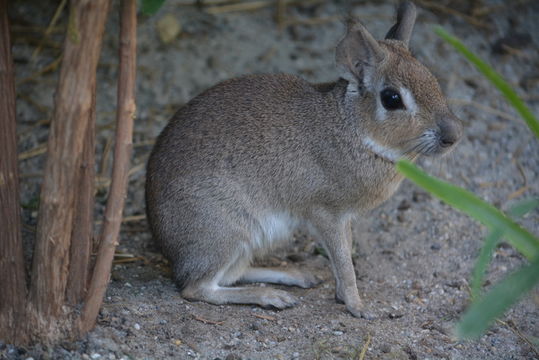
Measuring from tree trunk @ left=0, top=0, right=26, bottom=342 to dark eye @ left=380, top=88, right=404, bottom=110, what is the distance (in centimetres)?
184

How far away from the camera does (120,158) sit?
3.30 meters

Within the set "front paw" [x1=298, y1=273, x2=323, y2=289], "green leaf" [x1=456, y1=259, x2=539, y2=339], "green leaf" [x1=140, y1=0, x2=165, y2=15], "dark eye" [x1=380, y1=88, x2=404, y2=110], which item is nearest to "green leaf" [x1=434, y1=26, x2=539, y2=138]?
"green leaf" [x1=456, y1=259, x2=539, y2=339]

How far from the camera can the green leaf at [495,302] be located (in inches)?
100

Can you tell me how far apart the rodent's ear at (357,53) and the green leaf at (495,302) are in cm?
163

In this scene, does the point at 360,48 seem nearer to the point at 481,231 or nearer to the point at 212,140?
the point at 212,140

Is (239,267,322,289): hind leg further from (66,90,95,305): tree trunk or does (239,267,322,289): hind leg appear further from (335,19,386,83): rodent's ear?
(66,90,95,305): tree trunk

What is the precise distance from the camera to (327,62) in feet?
22.0

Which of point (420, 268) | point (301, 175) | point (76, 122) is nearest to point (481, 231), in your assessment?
point (420, 268)

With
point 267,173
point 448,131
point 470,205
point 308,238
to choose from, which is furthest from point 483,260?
point 308,238

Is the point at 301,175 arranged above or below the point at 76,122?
below

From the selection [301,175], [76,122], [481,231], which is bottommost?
[481,231]

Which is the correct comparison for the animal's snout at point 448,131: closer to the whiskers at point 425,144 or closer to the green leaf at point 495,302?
the whiskers at point 425,144

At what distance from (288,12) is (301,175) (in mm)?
3304

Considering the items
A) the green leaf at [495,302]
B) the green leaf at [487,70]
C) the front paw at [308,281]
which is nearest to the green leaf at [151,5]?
the green leaf at [487,70]
